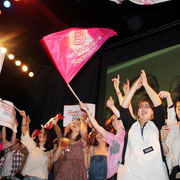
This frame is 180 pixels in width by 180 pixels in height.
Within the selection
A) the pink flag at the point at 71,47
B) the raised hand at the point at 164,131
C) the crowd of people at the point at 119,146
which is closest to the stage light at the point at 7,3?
the pink flag at the point at 71,47

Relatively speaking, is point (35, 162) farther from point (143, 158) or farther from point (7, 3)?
point (7, 3)

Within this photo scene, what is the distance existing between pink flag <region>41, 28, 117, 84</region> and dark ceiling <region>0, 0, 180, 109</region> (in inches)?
50.3

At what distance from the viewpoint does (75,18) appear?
5.42 m

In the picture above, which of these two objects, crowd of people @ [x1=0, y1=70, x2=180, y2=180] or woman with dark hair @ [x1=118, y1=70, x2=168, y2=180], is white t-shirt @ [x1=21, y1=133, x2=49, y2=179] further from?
woman with dark hair @ [x1=118, y1=70, x2=168, y2=180]

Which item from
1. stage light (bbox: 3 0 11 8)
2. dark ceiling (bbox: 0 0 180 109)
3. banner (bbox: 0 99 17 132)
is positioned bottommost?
banner (bbox: 0 99 17 132)

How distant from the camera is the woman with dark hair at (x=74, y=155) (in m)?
3.80

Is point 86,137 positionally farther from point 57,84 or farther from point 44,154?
point 57,84

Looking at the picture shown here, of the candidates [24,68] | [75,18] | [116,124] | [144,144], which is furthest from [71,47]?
[24,68]

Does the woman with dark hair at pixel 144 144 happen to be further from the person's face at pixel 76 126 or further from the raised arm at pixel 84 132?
the person's face at pixel 76 126

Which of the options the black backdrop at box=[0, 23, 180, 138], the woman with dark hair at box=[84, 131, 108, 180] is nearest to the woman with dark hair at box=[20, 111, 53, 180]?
the woman with dark hair at box=[84, 131, 108, 180]

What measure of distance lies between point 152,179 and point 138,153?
291 mm

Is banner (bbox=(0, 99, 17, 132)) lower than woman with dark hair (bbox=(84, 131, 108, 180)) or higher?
higher

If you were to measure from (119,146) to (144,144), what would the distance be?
680mm

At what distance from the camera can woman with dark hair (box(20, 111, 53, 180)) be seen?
13.4 ft
